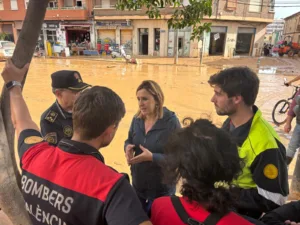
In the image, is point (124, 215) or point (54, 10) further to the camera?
point (54, 10)

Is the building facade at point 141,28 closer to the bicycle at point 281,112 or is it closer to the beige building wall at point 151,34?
the beige building wall at point 151,34

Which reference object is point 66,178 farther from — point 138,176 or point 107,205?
point 138,176

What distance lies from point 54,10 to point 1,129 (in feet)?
92.7

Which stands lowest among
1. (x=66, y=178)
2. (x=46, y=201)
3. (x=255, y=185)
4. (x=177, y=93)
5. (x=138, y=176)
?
(x=177, y=93)

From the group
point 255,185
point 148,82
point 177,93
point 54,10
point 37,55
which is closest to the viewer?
point 255,185

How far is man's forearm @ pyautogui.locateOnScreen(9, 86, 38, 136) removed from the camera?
148 cm

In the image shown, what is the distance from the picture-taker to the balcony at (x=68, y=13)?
26.0m

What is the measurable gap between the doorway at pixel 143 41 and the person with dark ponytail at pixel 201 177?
26.1 meters

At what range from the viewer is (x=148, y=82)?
2.69 metres

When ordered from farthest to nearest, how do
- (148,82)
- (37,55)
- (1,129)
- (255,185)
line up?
(37,55)
(148,82)
(1,129)
(255,185)

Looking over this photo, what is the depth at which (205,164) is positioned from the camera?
107cm

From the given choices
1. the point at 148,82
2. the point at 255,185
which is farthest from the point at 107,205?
the point at 148,82

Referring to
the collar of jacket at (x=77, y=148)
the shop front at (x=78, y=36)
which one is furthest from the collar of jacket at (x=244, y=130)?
the shop front at (x=78, y=36)

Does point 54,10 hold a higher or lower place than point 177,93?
higher
